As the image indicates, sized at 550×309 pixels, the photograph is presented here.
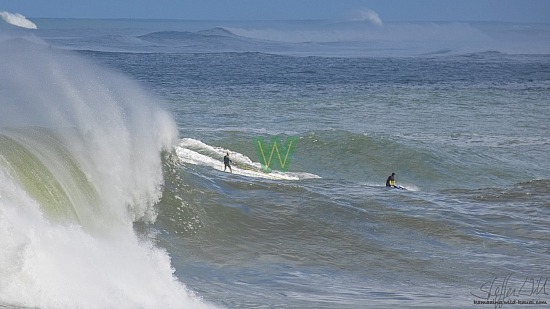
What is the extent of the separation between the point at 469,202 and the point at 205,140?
10938mm

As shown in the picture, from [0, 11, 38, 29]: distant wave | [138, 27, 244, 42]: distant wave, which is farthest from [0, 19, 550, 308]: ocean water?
[0, 11, 38, 29]: distant wave

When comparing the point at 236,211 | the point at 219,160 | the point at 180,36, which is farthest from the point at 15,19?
the point at 236,211

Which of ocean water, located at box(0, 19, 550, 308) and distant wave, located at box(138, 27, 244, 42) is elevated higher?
ocean water, located at box(0, 19, 550, 308)

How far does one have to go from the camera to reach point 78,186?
39.9 feet

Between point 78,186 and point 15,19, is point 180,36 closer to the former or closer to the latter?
point 15,19

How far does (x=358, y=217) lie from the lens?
15148 millimetres

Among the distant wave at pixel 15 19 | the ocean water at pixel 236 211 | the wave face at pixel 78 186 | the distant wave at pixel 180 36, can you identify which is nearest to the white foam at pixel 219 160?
the ocean water at pixel 236 211

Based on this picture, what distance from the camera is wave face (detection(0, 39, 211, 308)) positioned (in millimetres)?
8383

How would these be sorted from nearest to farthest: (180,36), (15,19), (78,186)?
(78,186), (180,36), (15,19)

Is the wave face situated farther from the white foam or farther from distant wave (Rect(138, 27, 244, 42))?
distant wave (Rect(138, 27, 244, 42))

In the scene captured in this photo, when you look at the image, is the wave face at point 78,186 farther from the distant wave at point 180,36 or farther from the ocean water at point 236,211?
the distant wave at point 180,36

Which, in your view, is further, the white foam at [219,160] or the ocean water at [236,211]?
the white foam at [219,160]

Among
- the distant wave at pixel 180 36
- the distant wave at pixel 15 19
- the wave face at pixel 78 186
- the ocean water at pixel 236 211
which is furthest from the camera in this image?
the distant wave at pixel 15 19

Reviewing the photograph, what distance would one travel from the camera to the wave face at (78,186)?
27.5 feet
